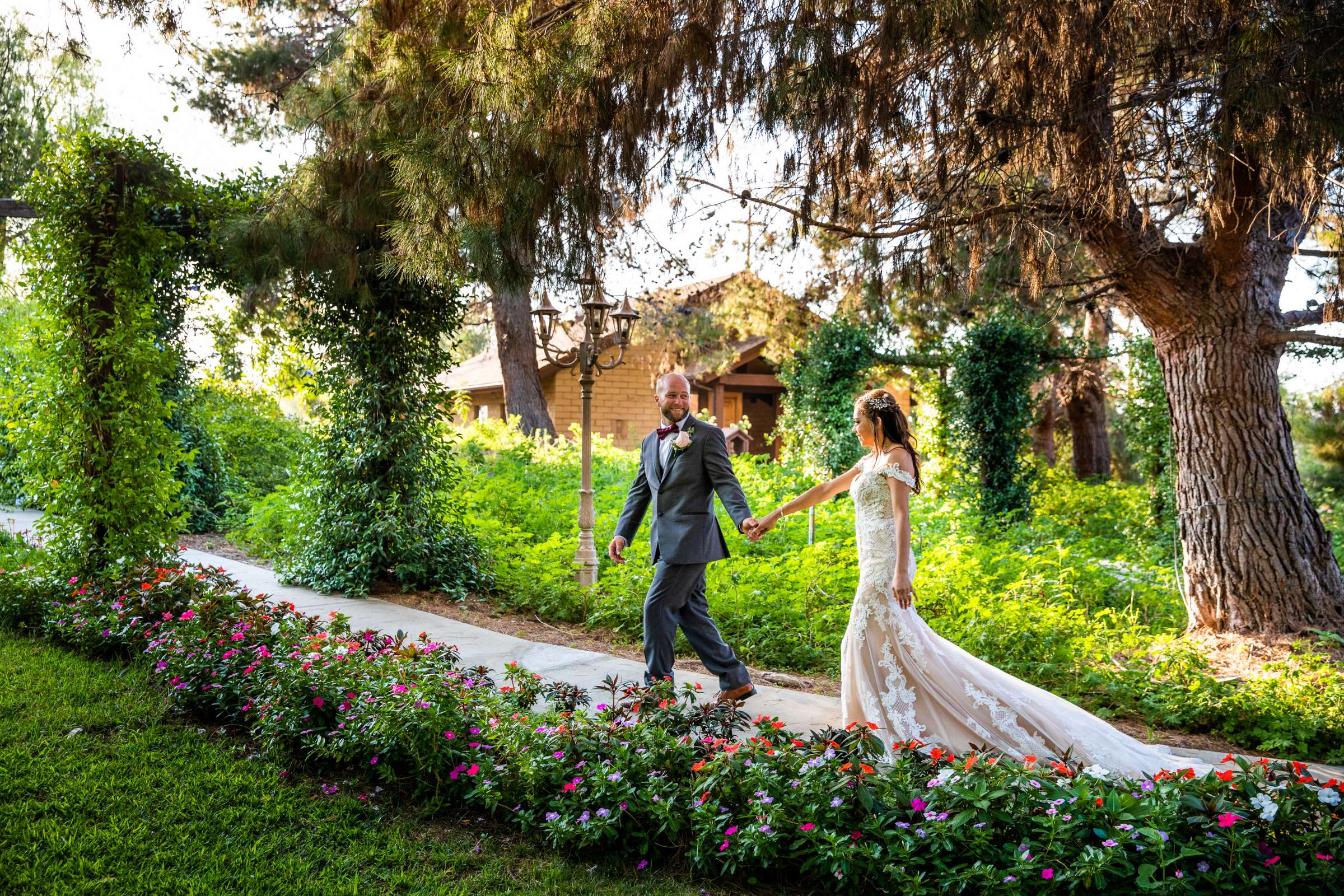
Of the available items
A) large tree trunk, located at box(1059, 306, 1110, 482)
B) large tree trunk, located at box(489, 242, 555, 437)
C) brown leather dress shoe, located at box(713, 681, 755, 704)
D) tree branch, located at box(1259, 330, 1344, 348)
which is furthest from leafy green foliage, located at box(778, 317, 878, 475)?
brown leather dress shoe, located at box(713, 681, 755, 704)

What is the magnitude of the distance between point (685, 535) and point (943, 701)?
1534 mm

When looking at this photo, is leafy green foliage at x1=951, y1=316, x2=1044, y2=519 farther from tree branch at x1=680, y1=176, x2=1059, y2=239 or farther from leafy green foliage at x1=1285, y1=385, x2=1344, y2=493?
tree branch at x1=680, y1=176, x2=1059, y2=239

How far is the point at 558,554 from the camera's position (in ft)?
29.4

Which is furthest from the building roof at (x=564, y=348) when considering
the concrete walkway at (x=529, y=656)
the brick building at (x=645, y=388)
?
the concrete walkway at (x=529, y=656)

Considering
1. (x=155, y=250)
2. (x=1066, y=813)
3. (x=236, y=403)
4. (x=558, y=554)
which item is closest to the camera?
(x=1066, y=813)

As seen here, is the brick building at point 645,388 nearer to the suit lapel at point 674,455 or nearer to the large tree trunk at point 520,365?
the large tree trunk at point 520,365

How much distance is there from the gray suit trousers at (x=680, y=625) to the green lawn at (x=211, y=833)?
1.54m

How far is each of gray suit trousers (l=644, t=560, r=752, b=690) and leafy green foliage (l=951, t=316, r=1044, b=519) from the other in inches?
369

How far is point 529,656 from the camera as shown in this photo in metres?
6.18

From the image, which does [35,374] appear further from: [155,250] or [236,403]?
[236,403]

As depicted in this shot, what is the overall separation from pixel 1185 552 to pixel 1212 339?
1.62 m

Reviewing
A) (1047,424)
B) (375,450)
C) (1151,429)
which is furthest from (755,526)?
(1047,424)

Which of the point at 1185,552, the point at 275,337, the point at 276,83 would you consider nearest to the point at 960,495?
the point at 1185,552

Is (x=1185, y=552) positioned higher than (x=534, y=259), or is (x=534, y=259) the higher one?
(x=534, y=259)
